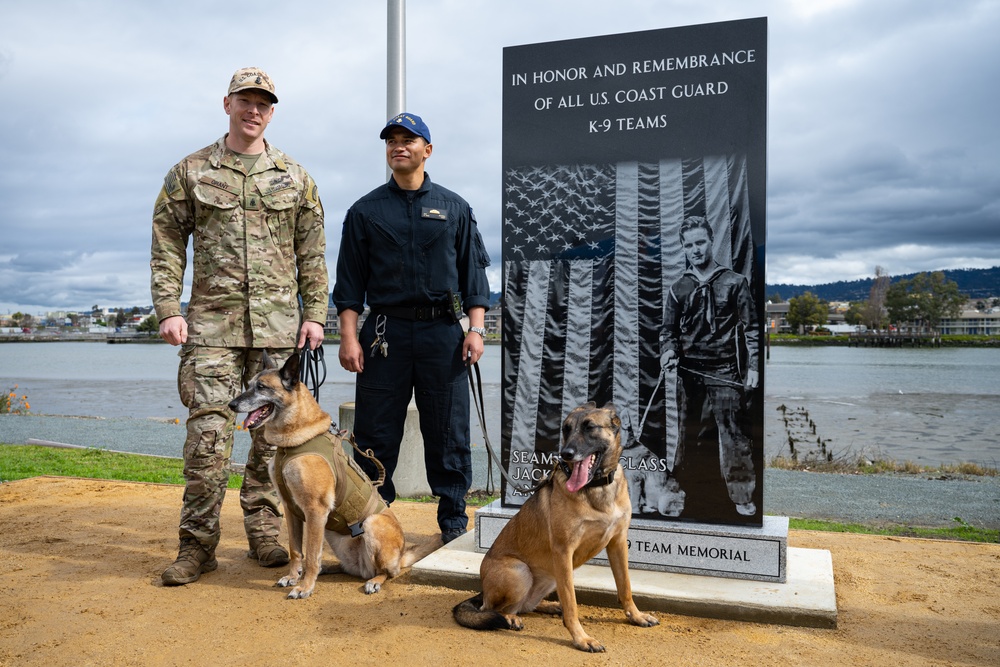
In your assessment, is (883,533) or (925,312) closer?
(883,533)

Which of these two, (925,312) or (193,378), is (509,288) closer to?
(193,378)

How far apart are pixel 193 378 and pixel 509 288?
7.19 feet

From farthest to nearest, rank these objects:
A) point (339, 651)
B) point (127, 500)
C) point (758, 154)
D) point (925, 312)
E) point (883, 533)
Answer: point (925, 312) < point (127, 500) < point (883, 533) < point (758, 154) < point (339, 651)

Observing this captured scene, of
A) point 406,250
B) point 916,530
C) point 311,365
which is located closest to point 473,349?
point 406,250

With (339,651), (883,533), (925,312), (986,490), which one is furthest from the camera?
(925,312)

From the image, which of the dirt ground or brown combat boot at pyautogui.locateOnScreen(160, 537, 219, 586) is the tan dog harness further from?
brown combat boot at pyautogui.locateOnScreen(160, 537, 219, 586)

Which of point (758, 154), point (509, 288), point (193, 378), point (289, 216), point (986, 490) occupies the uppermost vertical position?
point (758, 154)

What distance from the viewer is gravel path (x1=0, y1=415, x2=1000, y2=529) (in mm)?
7016

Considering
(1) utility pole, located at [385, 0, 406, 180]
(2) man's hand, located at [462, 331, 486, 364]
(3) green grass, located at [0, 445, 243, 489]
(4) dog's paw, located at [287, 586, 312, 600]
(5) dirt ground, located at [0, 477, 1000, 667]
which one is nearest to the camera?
(5) dirt ground, located at [0, 477, 1000, 667]

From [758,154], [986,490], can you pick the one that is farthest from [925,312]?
[758,154]

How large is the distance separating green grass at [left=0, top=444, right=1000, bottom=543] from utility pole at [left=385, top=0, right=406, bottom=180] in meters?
4.31

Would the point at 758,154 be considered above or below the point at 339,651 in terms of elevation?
above

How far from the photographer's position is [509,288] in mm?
5250

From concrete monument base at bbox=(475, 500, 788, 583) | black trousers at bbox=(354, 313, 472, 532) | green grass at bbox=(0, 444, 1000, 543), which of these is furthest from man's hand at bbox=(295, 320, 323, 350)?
green grass at bbox=(0, 444, 1000, 543)
